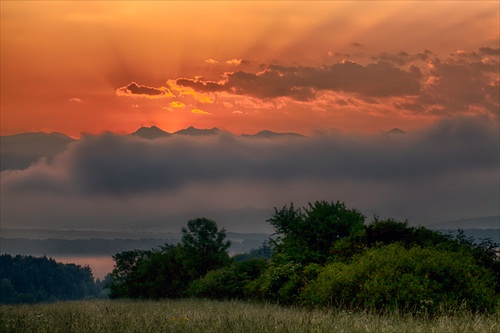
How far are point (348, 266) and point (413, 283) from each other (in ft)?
14.5

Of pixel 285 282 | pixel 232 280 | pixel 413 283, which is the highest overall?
pixel 413 283

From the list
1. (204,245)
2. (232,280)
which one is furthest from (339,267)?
(204,245)

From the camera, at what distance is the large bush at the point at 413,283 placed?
1006 inches

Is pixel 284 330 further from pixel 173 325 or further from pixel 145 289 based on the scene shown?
pixel 145 289

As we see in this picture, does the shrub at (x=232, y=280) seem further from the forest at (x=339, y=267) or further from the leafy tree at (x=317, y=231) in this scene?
the leafy tree at (x=317, y=231)

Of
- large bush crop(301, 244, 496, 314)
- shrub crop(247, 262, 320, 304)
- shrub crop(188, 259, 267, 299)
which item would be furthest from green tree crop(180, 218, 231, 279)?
large bush crop(301, 244, 496, 314)

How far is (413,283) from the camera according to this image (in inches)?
1021

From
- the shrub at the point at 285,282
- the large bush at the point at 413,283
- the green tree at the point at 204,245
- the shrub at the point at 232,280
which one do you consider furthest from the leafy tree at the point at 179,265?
the large bush at the point at 413,283

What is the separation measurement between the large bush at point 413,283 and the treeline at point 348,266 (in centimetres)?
4

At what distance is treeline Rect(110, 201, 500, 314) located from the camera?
85.8 ft

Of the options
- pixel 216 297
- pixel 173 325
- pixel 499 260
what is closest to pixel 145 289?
pixel 216 297

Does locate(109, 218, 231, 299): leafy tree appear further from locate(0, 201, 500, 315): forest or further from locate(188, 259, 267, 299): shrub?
locate(188, 259, 267, 299): shrub

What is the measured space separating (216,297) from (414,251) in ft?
88.7

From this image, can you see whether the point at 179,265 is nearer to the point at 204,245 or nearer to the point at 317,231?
the point at 204,245
